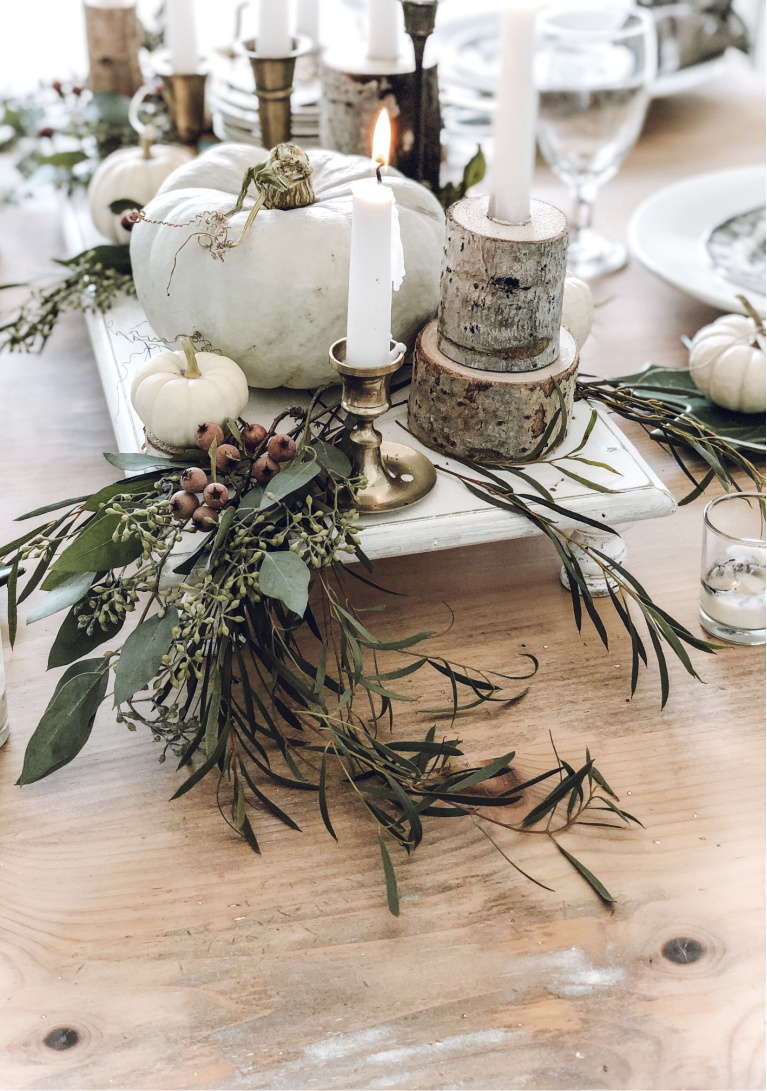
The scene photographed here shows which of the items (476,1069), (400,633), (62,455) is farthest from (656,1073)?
(62,455)

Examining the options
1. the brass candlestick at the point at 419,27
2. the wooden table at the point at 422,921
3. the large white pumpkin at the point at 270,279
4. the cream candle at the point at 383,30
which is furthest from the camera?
the cream candle at the point at 383,30

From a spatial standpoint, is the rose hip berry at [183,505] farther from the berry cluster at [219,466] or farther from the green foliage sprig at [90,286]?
the green foliage sprig at [90,286]

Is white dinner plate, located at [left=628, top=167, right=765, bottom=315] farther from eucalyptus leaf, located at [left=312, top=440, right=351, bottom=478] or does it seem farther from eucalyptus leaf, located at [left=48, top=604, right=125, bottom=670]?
eucalyptus leaf, located at [left=48, top=604, right=125, bottom=670]

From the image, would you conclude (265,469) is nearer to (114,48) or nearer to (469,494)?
(469,494)

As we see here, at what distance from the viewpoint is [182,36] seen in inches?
42.2

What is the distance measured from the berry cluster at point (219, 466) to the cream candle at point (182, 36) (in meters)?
0.62

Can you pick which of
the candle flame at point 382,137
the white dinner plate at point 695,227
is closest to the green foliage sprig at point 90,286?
the candle flame at point 382,137

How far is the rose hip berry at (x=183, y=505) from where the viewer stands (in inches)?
23.4

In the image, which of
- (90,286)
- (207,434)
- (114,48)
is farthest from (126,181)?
(207,434)

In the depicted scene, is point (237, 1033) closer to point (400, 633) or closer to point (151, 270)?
point (400, 633)

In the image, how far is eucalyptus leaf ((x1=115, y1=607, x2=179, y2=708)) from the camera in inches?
21.3

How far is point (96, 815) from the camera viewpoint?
580 millimetres

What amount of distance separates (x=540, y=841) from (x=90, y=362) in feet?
2.02

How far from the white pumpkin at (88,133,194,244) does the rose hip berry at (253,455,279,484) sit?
0.44 meters
